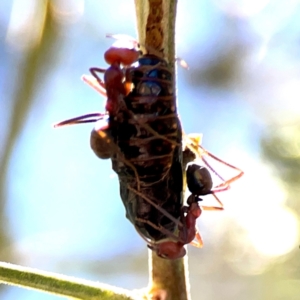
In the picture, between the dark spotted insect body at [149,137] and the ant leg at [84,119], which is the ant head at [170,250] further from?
the ant leg at [84,119]

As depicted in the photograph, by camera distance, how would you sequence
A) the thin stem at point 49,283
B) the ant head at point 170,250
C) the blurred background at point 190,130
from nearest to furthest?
the thin stem at point 49,283 < the ant head at point 170,250 < the blurred background at point 190,130

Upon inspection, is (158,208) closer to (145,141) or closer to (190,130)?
(145,141)

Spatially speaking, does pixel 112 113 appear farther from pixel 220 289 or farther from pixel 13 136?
pixel 220 289

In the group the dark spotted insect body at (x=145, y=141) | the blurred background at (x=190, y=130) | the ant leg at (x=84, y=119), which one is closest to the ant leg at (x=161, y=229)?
the dark spotted insect body at (x=145, y=141)

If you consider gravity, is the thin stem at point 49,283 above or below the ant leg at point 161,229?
above

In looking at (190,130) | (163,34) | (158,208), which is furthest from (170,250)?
(190,130)

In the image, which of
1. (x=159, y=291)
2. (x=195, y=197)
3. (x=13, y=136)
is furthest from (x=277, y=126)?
(x=159, y=291)
